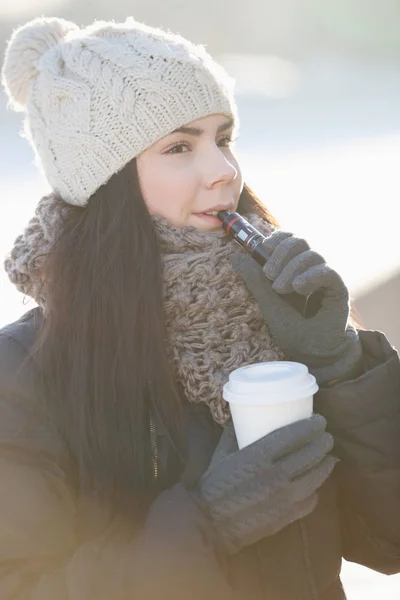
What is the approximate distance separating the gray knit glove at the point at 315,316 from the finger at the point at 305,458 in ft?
0.62

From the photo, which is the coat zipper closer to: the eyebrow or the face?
the face

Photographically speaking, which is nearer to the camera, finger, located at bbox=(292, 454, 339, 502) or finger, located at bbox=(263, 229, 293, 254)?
finger, located at bbox=(292, 454, 339, 502)

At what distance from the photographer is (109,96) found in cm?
188

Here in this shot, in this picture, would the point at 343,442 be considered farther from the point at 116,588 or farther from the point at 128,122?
the point at 128,122

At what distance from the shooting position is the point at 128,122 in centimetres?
188

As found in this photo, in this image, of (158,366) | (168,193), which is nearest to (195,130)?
(168,193)

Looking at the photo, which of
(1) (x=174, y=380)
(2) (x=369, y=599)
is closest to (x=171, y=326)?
(1) (x=174, y=380)

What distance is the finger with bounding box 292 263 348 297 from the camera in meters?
1.60

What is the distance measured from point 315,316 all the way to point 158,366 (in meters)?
0.37

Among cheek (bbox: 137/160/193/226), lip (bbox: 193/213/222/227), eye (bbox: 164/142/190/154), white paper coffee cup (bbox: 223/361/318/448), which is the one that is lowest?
white paper coffee cup (bbox: 223/361/318/448)

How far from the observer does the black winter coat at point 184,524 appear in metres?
1.45

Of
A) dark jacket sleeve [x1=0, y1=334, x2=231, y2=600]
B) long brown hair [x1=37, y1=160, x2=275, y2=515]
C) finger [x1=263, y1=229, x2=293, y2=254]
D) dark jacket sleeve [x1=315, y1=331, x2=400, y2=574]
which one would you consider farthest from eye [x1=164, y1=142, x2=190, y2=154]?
dark jacket sleeve [x1=0, y1=334, x2=231, y2=600]

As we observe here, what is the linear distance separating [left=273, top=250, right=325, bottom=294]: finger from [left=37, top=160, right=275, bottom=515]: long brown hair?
31 centimetres

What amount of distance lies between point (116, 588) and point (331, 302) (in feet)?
2.44
